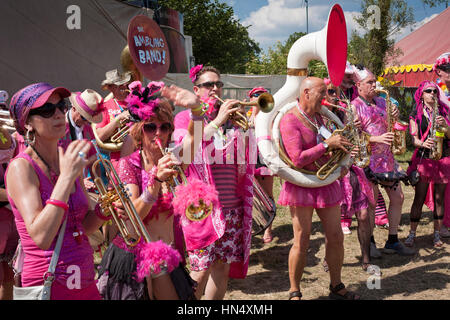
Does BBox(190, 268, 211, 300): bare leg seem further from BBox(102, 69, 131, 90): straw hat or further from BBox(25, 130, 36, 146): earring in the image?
BBox(102, 69, 131, 90): straw hat

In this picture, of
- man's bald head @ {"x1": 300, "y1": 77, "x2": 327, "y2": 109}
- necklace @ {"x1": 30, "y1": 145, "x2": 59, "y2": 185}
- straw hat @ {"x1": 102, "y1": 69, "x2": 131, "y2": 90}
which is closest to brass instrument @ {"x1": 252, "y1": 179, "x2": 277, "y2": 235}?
man's bald head @ {"x1": 300, "y1": 77, "x2": 327, "y2": 109}

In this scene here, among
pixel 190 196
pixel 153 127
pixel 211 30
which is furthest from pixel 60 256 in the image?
pixel 211 30

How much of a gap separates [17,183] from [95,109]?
5.63 feet

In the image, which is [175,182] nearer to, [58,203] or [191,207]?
[191,207]

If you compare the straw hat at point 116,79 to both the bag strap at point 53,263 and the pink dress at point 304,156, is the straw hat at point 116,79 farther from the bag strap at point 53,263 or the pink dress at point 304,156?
the bag strap at point 53,263

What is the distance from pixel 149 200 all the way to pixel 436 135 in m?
4.19

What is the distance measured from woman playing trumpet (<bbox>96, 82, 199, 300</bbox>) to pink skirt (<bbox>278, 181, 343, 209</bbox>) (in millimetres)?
1353

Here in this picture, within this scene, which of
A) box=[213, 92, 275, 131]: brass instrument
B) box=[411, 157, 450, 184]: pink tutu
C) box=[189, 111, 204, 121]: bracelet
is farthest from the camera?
box=[411, 157, 450, 184]: pink tutu

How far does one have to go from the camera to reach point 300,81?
3900 mm

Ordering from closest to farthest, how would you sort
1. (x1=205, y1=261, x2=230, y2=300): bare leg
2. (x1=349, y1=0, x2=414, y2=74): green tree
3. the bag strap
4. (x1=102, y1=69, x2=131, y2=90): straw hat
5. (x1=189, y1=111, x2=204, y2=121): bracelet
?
the bag strap → (x1=189, y1=111, x2=204, y2=121): bracelet → (x1=205, y1=261, x2=230, y2=300): bare leg → (x1=102, y1=69, x2=131, y2=90): straw hat → (x1=349, y1=0, x2=414, y2=74): green tree

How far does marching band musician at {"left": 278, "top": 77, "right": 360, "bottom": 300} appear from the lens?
3.54 meters

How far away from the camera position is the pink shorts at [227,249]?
303cm

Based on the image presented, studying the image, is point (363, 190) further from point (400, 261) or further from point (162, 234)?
point (162, 234)

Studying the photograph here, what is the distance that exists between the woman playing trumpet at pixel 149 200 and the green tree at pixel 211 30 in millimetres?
29613
